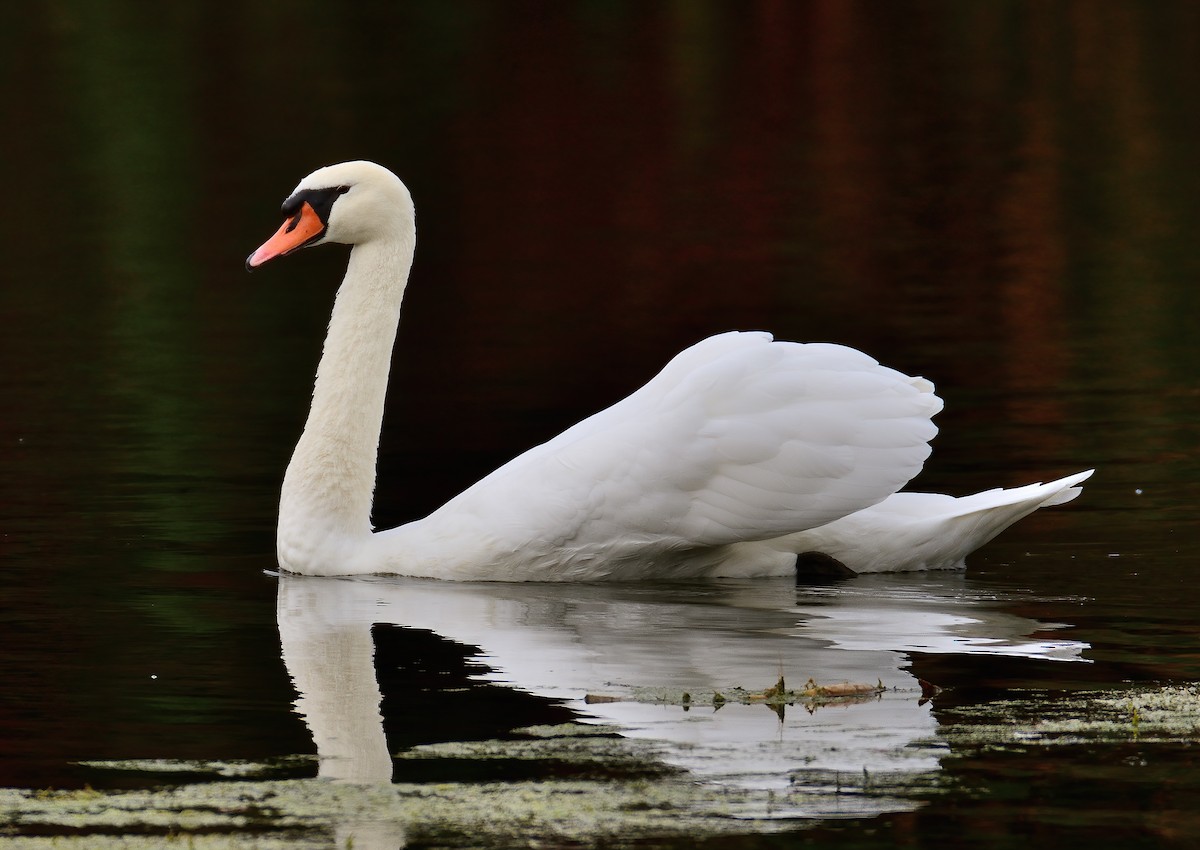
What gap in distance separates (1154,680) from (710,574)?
287 cm

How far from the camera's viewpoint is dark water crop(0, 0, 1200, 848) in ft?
25.5

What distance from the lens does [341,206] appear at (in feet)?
34.1

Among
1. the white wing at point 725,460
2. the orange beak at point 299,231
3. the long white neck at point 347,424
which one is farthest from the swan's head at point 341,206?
the white wing at point 725,460

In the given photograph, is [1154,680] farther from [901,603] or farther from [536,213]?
[536,213]

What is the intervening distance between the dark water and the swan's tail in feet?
0.69

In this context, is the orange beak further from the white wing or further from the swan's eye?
the white wing

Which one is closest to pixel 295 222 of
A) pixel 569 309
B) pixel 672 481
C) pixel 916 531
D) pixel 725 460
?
pixel 672 481

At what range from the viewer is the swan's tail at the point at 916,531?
977cm

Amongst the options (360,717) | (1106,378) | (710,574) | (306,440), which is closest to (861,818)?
(360,717)

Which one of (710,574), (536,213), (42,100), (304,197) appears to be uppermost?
(42,100)

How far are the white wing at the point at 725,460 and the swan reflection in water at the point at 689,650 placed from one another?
30 cm

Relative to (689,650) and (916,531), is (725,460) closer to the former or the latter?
(916,531)

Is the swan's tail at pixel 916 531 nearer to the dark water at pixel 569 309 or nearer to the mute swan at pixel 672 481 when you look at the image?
the mute swan at pixel 672 481

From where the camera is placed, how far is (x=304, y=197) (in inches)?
411
